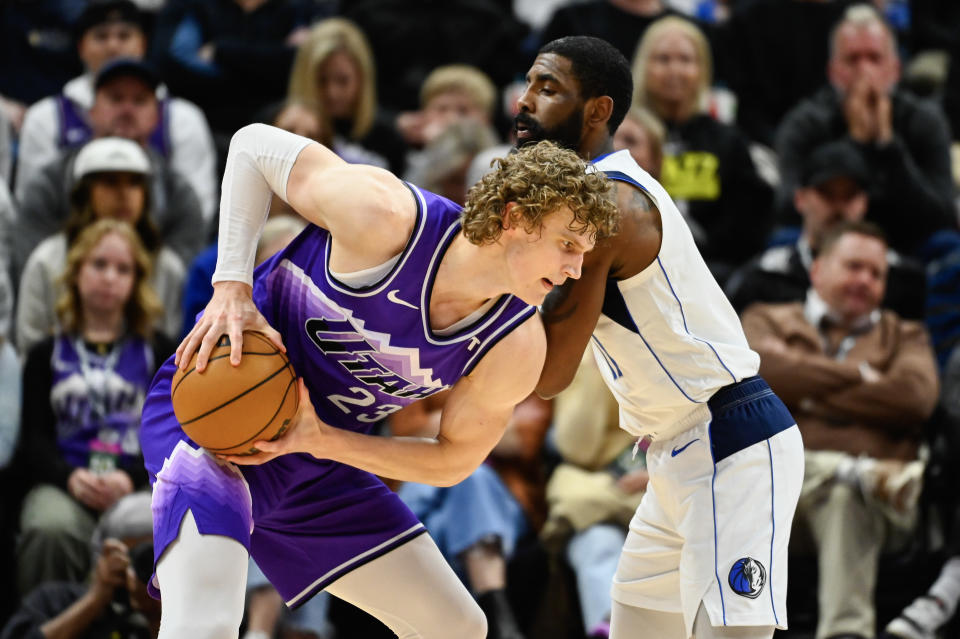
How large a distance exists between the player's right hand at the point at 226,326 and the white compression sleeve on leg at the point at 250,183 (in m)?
0.08

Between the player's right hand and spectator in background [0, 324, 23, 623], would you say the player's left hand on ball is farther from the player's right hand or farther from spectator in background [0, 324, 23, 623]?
spectator in background [0, 324, 23, 623]

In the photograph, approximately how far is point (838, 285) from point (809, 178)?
108cm

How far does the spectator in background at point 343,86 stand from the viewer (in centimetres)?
848

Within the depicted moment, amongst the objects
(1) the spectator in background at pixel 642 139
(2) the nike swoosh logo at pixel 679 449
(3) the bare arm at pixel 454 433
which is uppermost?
(1) the spectator in background at pixel 642 139

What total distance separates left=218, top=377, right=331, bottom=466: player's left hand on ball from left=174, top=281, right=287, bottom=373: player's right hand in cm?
17

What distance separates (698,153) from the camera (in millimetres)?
8312

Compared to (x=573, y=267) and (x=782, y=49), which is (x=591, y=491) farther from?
(x=782, y=49)

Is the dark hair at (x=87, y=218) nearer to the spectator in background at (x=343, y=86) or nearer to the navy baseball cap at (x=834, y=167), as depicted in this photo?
the spectator in background at (x=343, y=86)

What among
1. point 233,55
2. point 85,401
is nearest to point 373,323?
point 85,401

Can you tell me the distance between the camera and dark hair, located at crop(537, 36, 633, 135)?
416 cm

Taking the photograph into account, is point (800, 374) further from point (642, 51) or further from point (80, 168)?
point (80, 168)

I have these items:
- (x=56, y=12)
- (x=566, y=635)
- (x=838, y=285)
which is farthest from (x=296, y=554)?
(x=56, y=12)

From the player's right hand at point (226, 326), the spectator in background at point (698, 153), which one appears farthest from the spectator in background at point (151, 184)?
the player's right hand at point (226, 326)

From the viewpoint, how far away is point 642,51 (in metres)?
8.41
